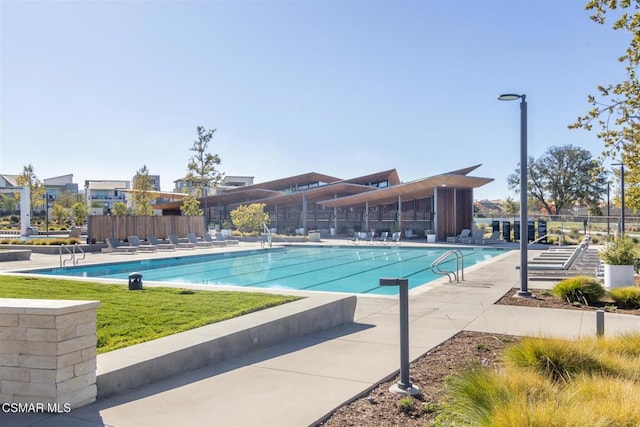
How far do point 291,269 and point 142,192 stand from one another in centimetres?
3257

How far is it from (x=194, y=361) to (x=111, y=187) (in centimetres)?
10113

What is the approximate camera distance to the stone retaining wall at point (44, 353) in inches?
142

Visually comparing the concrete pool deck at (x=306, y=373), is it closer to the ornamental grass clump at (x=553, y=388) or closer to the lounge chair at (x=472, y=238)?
the ornamental grass clump at (x=553, y=388)

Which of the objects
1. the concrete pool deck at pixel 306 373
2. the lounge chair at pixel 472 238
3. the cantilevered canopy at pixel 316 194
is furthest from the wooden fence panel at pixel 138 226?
the concrete pool deck at pixel 306 373

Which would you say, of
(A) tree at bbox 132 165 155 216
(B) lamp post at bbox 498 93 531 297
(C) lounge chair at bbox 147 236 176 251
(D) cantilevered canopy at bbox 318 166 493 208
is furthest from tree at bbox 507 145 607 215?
(B) lamp post at bbox 498 93 531 297

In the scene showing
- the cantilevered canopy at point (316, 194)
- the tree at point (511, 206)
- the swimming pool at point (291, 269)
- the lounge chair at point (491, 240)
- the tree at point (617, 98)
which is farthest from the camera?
the tree at point (511, 206)

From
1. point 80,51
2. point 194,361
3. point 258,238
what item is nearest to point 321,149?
point 258,238

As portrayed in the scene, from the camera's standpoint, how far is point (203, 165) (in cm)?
4144

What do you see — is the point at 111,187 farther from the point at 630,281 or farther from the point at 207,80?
the point at 630,281

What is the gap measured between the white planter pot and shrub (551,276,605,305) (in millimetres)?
1845

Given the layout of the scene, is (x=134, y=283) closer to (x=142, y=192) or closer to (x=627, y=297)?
(x=627, y=297)

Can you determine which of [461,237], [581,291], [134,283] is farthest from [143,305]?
[461,237]

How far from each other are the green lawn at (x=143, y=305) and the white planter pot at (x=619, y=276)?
706cm

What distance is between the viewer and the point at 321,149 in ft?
133
